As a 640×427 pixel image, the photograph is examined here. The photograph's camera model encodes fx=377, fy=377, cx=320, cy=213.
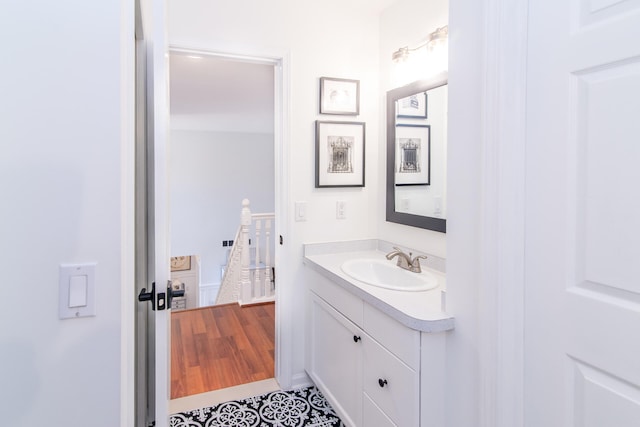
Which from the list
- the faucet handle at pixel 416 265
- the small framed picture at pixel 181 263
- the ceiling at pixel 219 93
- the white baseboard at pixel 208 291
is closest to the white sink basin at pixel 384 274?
the faucet handle at pixel 416 265

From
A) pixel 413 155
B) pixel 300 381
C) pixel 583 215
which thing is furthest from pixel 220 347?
pixel 583 215

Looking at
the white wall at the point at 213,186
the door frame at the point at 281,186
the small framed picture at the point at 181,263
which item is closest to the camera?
the door frame at the point at 281,186

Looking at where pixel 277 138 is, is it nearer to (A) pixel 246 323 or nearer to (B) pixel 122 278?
(B) pixel 122 278

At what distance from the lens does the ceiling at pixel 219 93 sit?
3.30m

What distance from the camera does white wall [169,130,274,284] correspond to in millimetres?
7266

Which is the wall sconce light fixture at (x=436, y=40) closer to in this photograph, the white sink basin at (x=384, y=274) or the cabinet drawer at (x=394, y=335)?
the white sink basin at (x=384, y=274)

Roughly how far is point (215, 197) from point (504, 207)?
22.9 ft

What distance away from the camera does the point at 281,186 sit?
2.27 meters

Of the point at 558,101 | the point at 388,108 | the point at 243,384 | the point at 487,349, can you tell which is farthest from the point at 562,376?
the point at 243,384

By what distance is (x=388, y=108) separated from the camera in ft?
7.52

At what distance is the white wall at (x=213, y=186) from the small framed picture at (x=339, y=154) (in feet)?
18.1

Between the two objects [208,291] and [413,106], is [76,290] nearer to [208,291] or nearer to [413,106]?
[413,106]

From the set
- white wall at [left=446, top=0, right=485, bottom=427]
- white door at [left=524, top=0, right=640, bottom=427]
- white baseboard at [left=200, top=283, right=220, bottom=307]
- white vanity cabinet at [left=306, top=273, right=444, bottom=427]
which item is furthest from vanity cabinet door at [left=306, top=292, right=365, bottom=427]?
white baseboard at [left=200, top=283, right=220, bottom=307]

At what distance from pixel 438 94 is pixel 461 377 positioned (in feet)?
4.36
